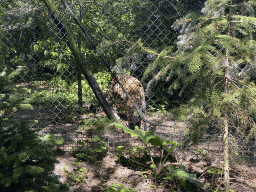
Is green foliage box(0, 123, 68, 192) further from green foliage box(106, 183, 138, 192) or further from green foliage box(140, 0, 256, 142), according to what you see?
green foliage box(140, 0, 256, 142)

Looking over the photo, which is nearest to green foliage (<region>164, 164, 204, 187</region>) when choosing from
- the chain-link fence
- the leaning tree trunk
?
the chain-link fence

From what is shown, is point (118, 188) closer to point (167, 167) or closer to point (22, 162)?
point (167, 167)

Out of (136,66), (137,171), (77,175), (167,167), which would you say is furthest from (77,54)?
(167,167)

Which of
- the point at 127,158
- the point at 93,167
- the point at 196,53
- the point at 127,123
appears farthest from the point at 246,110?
the point at 127,123

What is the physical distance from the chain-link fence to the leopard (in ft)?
0.06

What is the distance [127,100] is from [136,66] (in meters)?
0.70

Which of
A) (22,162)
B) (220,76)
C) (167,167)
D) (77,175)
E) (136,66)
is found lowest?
(77,175)

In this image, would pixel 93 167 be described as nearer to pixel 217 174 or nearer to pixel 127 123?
pixel 127 123

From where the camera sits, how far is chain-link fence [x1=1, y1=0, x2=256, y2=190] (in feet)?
6.53

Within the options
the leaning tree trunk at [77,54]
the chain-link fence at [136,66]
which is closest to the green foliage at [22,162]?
the chain-link fence at [136,66]

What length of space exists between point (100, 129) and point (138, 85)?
1303 mm

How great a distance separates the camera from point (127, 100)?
3941 millimetres

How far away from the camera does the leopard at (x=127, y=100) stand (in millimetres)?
3596

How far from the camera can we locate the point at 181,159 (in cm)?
286
